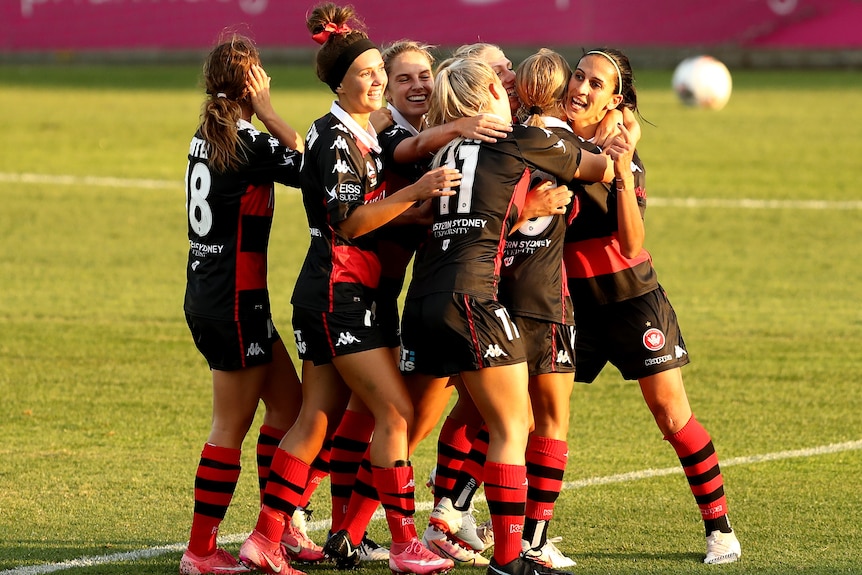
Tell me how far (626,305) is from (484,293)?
84 centimetres

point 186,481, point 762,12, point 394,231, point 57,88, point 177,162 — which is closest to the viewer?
point 394,231

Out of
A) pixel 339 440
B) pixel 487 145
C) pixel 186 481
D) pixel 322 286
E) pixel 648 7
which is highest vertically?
pixel 648 7

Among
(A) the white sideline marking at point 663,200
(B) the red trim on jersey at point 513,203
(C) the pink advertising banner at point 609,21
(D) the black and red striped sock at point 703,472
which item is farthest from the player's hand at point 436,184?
(C) the pink advertising banner at point 609,21

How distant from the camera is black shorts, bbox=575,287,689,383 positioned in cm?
533

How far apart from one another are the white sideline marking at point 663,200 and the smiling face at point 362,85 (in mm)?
10599

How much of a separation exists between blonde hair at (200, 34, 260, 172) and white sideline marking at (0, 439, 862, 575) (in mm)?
1514

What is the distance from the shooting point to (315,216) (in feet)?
16.2

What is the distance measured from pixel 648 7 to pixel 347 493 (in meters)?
25.3

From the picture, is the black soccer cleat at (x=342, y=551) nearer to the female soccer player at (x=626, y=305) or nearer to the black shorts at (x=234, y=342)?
the black shorts at (x=234, y=342)

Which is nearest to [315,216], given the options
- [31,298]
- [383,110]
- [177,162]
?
[383,110]

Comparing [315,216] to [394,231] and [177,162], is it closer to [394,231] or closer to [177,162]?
[394,231]

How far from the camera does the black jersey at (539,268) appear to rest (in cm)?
498

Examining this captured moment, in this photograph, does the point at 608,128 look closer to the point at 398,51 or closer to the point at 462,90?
the point at 462,90

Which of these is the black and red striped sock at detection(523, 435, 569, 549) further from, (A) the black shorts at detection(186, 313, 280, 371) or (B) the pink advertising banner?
(B) the pink advertising banner
